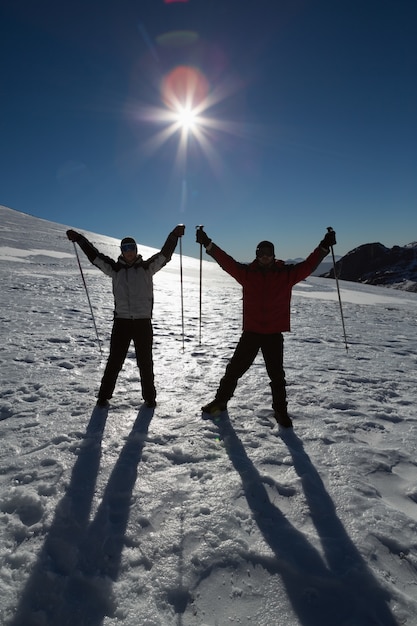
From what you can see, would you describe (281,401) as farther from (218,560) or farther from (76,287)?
(76,287)

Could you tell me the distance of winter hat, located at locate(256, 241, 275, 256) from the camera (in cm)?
456

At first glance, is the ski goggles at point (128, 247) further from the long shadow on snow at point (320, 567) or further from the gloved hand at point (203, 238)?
the long shadow on snow at point (320, 567)

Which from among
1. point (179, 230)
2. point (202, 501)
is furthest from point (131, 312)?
point (202, 501)

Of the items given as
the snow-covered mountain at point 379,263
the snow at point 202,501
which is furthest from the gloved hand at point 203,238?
the snow-covered mountain at point 379,263

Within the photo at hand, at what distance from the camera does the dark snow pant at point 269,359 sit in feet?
15.4

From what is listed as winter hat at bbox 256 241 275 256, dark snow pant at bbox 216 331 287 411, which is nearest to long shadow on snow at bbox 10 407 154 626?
dark snow pant at bbox 216 331 287 411

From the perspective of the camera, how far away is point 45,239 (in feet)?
113

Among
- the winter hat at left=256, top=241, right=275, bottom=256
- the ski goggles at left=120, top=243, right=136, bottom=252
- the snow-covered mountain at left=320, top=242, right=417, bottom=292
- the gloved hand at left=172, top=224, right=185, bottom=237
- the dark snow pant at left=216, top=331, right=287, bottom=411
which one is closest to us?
the winter hat at left=256, top=241, right=275, bottom=256

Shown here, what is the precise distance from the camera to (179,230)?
5.33 metres

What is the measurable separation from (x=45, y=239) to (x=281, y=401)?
3571 centimetres

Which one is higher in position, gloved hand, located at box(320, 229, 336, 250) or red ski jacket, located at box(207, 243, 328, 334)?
gloved hand, located at box(320, 229, 336, 250)

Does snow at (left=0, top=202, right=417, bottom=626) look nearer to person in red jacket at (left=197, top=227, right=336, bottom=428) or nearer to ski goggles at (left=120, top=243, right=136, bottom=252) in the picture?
person in red jacket at (left=197, top=227, right=336, bottom=428)

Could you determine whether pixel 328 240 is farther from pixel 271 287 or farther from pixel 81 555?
pixel 81 555

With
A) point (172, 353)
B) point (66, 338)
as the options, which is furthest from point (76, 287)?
point (172, 353)
